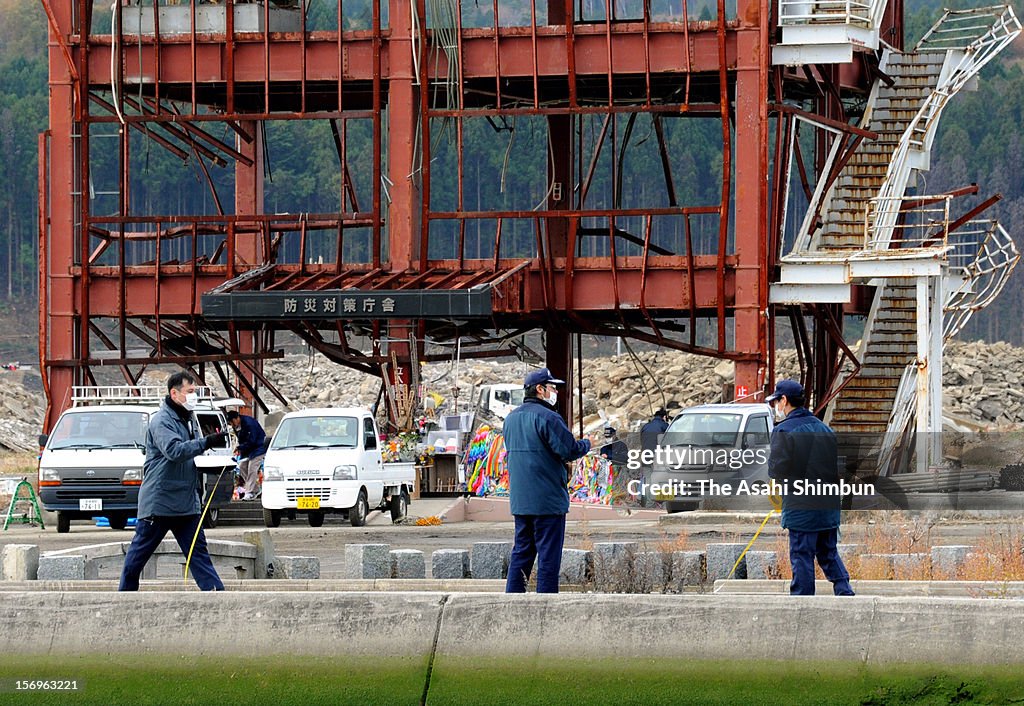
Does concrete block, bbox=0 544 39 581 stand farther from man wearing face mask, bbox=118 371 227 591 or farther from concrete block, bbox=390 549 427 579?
concrete block, bbox=390 549 427 579

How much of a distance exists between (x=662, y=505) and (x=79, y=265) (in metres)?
15.2

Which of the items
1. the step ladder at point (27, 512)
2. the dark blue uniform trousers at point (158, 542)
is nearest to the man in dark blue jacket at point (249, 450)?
the step ladder at point (27, 512)

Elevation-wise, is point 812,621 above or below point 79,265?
below

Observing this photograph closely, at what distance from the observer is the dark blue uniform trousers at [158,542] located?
1552 cm

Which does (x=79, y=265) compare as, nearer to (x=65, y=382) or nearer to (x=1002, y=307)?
(x=65, y=382)

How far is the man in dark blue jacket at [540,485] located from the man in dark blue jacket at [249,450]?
57.3 ft

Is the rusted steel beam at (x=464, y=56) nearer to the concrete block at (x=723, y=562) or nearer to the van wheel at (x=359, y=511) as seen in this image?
the van wheel at (x=359, y=511)

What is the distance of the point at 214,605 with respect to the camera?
42.1 feet

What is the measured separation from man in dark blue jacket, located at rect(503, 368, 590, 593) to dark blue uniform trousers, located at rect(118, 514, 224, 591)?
2675 mm

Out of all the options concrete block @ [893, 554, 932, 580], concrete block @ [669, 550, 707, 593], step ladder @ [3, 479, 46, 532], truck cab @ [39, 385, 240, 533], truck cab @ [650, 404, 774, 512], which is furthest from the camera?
step ladder @ [3, 479, 46, 532]

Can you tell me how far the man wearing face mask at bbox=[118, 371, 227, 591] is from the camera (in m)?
15.4

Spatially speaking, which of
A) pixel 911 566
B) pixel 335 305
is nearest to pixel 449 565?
pixel 911 566

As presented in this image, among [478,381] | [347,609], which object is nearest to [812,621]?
[347,609]

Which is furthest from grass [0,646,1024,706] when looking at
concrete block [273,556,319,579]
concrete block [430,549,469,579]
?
concrete block [430,549,469,579]
